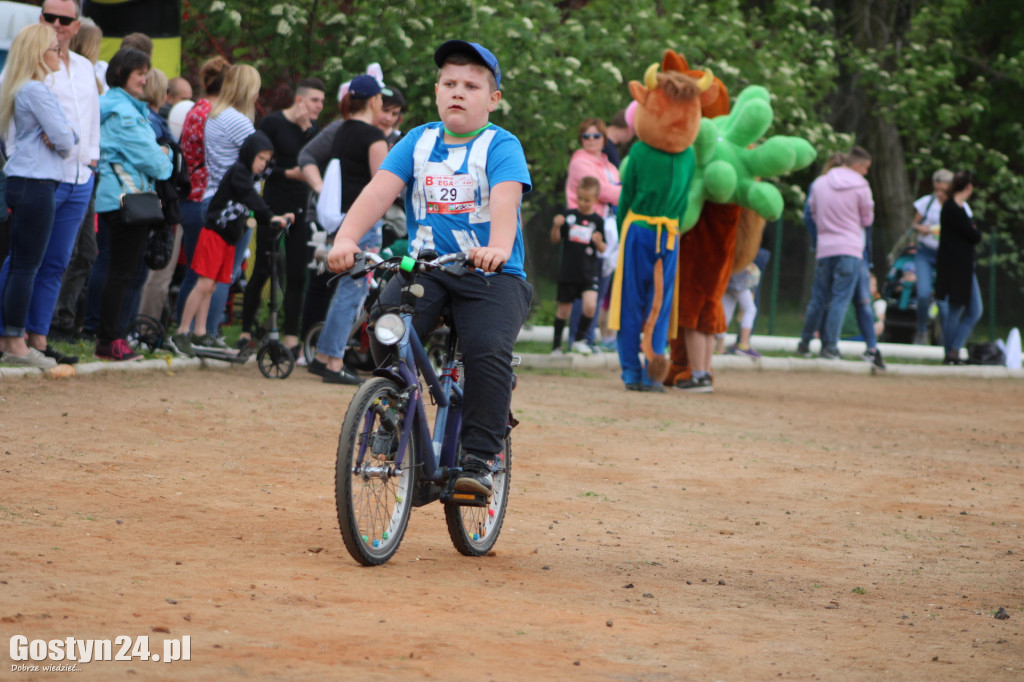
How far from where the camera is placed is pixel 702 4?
75.5 ft

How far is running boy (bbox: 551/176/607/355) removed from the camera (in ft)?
47.3

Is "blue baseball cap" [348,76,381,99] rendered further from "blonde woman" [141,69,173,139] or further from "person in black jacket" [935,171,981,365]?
"person in black jacket" [935,171,981,365]

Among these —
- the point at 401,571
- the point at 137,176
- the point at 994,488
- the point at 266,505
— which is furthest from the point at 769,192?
the point at 401,571

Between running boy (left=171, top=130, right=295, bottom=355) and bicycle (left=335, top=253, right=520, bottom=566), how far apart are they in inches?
222

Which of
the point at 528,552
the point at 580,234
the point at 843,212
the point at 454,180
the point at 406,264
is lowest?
the point at 528,552

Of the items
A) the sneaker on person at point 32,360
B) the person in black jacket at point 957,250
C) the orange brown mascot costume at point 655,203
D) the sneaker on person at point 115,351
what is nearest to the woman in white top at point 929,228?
the person in black jacket at point 957,250

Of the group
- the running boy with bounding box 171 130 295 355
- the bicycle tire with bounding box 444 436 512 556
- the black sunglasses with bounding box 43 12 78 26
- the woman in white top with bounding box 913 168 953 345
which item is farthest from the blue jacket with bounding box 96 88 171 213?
the woman in white top with bounding box 913 168 953 345

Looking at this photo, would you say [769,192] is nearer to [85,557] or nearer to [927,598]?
[927,598]

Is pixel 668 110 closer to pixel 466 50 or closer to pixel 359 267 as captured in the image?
pixel 466 50

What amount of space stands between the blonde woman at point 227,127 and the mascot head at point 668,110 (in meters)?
3.19

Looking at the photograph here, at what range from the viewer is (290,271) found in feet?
37.4

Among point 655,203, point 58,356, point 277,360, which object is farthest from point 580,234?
point 58,356

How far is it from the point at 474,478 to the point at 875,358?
12.6 m

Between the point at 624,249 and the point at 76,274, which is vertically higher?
the point at 624,249
